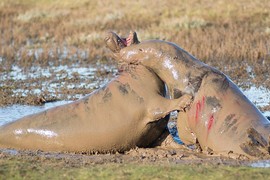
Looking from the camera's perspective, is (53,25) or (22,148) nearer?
(22,148)

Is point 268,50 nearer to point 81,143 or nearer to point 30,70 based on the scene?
point 30,70

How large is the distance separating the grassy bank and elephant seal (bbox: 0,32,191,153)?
1568mm

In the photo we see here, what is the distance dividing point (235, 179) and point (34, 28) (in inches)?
1056

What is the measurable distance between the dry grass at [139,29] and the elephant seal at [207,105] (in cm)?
772

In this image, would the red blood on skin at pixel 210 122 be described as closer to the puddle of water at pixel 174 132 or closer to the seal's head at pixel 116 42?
the puddle of water at pixel 174 132

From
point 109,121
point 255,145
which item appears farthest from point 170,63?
point 255,145

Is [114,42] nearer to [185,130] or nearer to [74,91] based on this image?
[185,130]

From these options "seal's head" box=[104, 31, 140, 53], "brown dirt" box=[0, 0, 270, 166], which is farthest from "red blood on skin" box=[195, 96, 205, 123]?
"seal's head" box=[104, 31, 140, 53]

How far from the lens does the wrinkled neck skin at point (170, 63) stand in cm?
1015

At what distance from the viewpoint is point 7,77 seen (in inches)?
786

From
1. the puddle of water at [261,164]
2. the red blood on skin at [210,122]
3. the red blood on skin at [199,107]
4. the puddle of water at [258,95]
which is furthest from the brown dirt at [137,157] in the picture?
the puddle of water at [258,95]

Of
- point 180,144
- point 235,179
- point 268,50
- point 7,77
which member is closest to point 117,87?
point 180,144

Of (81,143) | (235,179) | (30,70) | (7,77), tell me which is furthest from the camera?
(30,70)

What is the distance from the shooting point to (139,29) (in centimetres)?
3086
